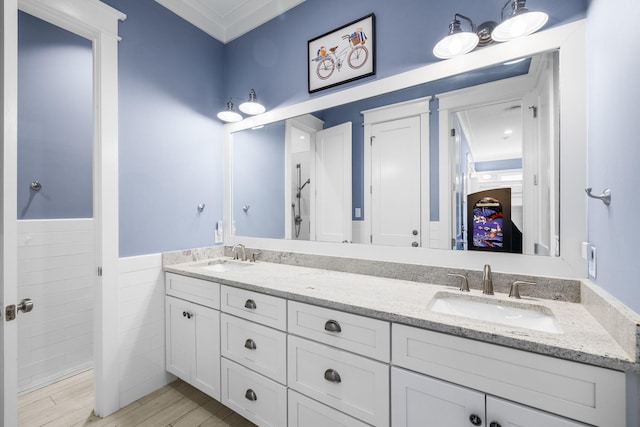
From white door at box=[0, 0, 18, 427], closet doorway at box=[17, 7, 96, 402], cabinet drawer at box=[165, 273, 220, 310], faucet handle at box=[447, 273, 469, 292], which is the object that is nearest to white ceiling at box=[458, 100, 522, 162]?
faucet handle at box=[447, 273, 469, 292]

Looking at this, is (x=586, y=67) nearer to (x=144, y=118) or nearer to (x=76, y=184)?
(x=144, y=118)

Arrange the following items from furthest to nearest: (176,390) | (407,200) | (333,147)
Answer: (176,390)
(333,147)
(407,200)

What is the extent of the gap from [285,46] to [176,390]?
8.78 ft

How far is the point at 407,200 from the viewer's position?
1.58m

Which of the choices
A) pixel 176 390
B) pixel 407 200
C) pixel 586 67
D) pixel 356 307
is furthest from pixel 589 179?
pixel 176 390

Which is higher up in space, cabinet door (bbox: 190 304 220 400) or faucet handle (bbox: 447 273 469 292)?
faucet handle (bbox: 447 273 469 292)

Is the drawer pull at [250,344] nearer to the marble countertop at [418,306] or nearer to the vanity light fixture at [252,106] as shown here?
the marble countertop at [418,306]

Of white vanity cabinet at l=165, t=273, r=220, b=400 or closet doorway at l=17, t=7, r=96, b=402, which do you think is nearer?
white vanity cabinet at l=165, t=273, r=220, b=400

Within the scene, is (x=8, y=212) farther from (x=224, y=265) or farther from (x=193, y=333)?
(x=224, y=265)

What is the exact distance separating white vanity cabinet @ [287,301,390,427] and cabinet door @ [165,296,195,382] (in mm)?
910

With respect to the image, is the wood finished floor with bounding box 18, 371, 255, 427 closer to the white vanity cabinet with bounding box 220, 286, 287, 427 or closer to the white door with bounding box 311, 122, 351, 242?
the white vanity cabinet with bounding box 220, 286, 287, 427

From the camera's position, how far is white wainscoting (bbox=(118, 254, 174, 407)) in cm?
185

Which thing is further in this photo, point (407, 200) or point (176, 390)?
point (176, 390)

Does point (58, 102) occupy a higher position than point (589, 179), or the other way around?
point (58, 102)
